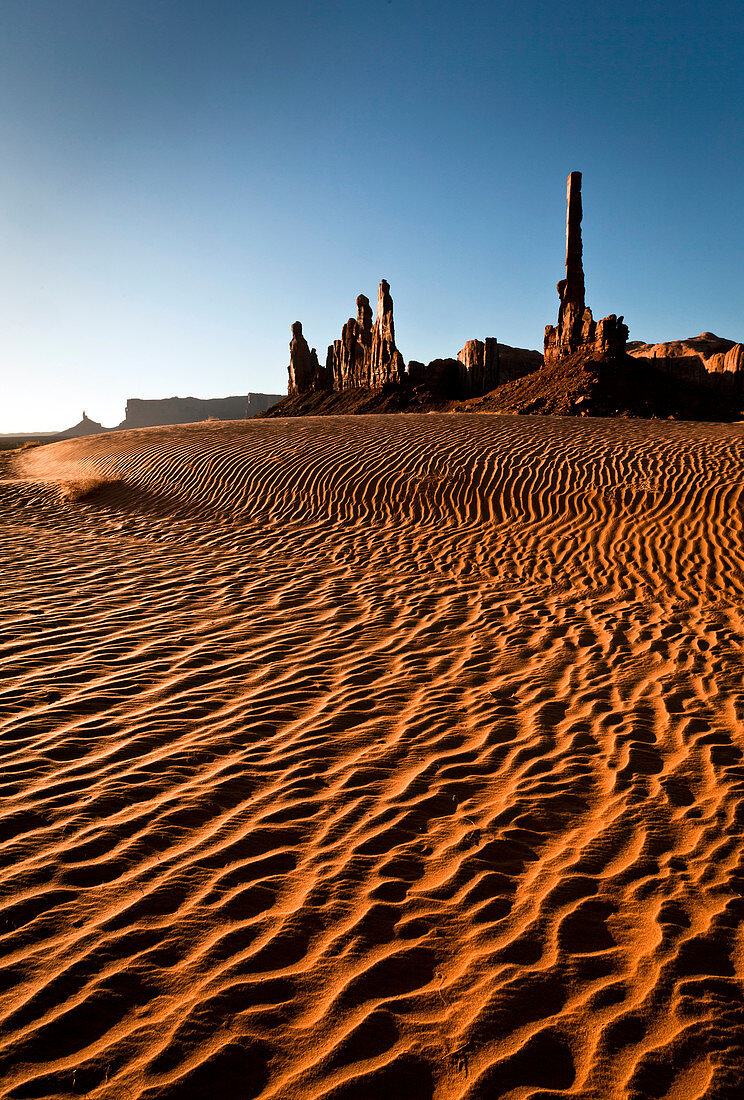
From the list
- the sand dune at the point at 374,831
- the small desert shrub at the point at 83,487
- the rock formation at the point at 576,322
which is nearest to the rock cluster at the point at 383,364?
the rock formation at the point at 576,322

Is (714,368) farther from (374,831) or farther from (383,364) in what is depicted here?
(374,831)

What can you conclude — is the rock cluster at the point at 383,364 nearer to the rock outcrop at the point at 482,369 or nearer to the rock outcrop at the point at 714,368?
the rock outcrop at the point at 482,369

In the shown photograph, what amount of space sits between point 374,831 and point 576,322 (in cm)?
3433

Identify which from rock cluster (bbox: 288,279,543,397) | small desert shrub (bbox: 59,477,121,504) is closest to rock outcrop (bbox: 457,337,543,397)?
rock cluster (bbox: 288,279,543,397)

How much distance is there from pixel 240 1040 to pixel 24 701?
2.87m

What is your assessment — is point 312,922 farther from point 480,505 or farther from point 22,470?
point 22,470

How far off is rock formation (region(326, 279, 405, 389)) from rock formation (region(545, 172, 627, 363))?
12.8m

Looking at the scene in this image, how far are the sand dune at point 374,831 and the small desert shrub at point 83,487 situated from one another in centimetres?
554

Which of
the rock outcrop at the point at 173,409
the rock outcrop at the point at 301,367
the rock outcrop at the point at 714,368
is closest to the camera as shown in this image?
the rock outcrop at the point at 714,368

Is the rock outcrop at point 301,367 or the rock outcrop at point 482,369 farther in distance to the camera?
the rock outcrop at point 301,367

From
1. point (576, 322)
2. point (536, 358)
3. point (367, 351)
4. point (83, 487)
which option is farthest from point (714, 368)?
point (83, 487)

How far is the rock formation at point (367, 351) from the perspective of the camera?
45406mm

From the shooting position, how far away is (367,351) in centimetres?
4819

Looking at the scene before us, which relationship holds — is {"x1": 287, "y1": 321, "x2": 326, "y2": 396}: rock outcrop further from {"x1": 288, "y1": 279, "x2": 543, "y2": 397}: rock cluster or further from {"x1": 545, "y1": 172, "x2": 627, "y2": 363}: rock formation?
{"x1": 545, "y1": 172, "x2": 627, "y2": 363}: rock formation
